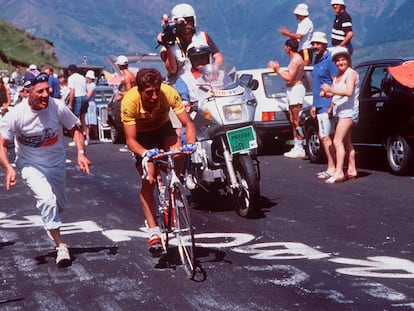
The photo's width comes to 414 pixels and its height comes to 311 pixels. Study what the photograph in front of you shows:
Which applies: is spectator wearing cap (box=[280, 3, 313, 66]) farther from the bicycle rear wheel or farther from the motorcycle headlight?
the bicycle rear wheel

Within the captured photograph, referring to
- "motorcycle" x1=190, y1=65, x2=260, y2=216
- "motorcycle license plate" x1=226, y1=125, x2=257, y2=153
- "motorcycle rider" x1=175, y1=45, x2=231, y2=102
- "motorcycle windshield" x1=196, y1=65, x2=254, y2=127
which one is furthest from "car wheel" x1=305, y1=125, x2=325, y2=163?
"motorcycle license plate" x1=226, y1=125, x2=257, y2=153

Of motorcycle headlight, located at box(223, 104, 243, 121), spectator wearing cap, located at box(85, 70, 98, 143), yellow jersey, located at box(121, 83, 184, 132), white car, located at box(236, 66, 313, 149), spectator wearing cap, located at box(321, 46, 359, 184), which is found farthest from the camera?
spectator wearing cap, located at box(85, 70, 98, 143)

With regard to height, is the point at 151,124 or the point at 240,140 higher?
the point at 151,124

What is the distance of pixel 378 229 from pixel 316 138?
6029mm

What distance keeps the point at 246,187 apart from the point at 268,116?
7.09 m

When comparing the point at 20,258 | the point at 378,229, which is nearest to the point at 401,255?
the point at 378,229

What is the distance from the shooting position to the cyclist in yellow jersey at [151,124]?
23.9ft

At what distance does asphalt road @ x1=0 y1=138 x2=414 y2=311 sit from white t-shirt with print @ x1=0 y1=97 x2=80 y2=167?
94 cm

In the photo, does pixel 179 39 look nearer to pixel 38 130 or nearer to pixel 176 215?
pixel 38 130

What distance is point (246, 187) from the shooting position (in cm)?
952

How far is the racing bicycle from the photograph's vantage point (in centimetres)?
692

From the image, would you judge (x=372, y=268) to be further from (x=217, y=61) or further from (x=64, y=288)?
(x=217, y=61)

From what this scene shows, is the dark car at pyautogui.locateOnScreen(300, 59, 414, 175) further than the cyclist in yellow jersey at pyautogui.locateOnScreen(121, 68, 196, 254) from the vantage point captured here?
Yes

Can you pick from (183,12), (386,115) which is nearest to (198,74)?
(183,12)
